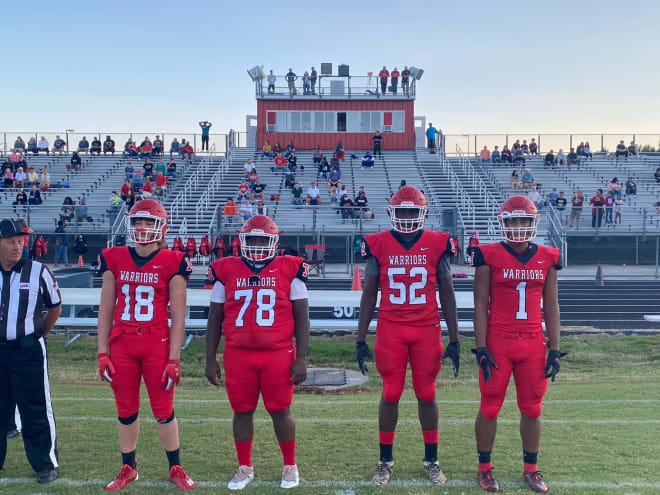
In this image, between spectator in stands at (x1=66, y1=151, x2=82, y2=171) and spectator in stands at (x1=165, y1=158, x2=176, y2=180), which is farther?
spectator in stands at (x1=66, y1=151, x2=82, y2=171)

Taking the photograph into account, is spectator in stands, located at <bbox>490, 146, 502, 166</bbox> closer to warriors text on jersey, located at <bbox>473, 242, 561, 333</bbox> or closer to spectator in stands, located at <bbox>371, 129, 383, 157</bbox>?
spectator in stands, located at <bbox>371, 129, 383, 157</bbox>

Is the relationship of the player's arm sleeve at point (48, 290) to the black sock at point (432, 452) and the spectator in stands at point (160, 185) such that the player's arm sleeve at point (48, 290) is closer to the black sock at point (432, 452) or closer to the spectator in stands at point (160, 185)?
the black sock at point (432, 452)

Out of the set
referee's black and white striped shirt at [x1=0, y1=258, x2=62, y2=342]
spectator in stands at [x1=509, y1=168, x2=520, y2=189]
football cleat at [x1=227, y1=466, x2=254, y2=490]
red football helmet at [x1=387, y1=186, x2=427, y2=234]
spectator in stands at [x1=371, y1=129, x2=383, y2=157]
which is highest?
spectator in stands at [x1=371, y1=129, x2=383, y2=157]

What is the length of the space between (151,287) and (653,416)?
4702mm

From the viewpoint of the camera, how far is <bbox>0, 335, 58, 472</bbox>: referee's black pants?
479 cm

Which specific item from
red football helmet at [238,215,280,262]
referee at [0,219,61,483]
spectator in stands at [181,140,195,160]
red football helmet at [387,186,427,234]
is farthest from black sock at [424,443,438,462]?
spectator in stands at [181,140,195,160]

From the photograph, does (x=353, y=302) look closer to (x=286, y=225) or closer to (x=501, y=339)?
(x=501, y=339)

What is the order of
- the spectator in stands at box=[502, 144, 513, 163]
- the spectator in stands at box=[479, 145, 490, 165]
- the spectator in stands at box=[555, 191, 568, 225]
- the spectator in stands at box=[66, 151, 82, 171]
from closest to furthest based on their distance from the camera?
the spectator in stands at box=[555, 191, 568, 225]
the spectator in stands at box=[66, 151, 82, 171]
the spectator in stands at box=[502, 144, 513, 163]
the spectator in stands at box=[479, 145, 490, 165]

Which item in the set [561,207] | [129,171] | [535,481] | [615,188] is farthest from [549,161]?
[535,481]

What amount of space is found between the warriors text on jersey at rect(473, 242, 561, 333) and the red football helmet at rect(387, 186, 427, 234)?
480 mm

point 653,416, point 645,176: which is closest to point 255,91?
point 645,176

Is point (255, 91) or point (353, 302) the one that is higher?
point (255, 91)

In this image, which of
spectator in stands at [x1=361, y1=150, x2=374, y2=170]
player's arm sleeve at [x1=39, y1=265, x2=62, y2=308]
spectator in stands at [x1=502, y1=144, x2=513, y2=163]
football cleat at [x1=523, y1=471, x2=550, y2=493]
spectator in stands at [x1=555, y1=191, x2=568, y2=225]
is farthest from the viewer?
spectator in stands at [x1=502, y1=144, x2=513, y2=163]

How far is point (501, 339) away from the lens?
4566 mm
